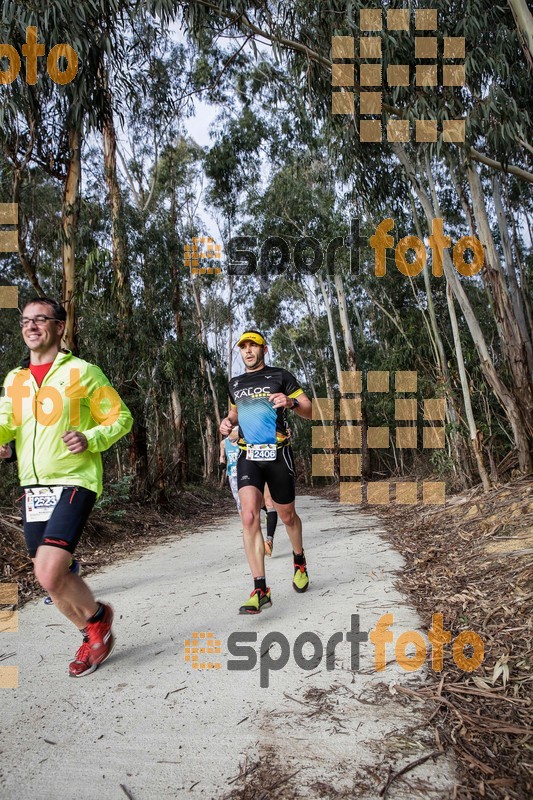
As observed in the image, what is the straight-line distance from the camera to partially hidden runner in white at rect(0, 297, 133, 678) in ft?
8.87

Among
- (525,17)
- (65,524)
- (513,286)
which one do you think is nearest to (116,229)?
(513,286)

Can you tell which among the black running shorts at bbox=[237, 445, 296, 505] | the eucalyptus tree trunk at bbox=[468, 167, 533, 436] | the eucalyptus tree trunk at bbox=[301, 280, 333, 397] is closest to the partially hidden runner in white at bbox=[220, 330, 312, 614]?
the black running shorts at bbox=[237, 445, 296, 505]

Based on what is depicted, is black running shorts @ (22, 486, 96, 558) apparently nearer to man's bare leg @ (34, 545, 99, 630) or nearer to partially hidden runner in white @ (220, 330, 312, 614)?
man's bare leg @ (34, 545, 99, 630)

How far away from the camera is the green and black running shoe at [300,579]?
13.3ft

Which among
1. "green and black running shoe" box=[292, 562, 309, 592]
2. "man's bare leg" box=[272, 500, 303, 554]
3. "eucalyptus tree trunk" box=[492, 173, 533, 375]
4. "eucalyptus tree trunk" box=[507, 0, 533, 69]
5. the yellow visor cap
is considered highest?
"eucalyptus tree trunk" box=[507, 0, 533, 69]

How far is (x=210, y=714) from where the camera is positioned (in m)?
2.32

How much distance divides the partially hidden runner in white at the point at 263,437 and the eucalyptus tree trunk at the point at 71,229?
126 inches

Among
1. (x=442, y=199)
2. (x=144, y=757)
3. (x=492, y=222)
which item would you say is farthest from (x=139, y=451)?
(x=492, y=222)

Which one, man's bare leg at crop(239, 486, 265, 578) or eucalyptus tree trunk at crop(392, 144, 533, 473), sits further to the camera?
eucalyptus tree trunk at crop(392, 144, 533, 473)

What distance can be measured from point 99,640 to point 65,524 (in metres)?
0.61

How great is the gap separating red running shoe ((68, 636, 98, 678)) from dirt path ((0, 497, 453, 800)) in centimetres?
4

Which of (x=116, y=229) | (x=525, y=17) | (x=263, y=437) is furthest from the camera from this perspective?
(x=116, y=229)

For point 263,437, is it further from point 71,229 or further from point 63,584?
point 71,229

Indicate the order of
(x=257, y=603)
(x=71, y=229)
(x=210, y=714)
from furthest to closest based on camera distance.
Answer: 1. (x=71, y=229)
2. (x=257, y=603)
3. (x=210, y=714)
